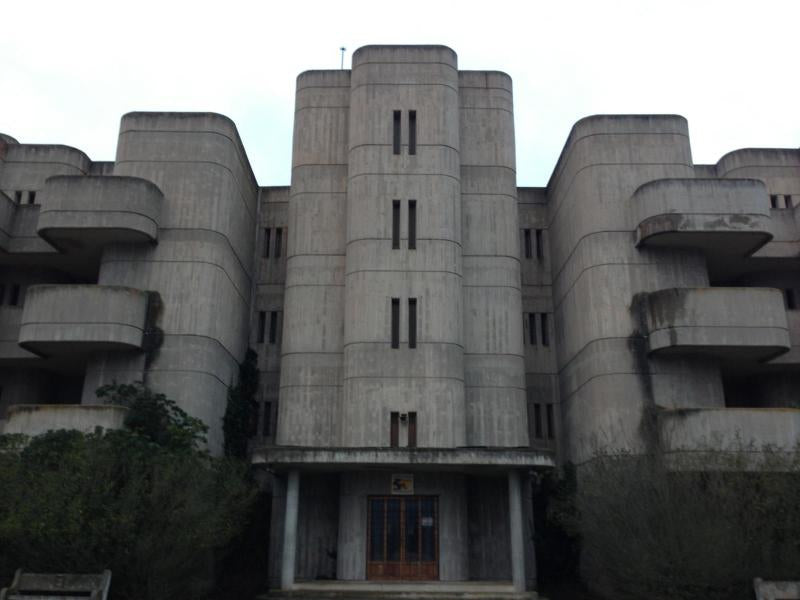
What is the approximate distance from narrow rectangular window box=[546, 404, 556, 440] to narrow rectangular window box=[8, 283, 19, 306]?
24.3m

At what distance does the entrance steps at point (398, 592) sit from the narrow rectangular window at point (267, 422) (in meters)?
9.07

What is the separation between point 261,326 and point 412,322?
8789 mm

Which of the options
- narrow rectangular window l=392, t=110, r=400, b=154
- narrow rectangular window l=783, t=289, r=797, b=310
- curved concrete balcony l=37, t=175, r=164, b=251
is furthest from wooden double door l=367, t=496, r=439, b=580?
narrow rectangular window l=783, t=289, r=797, b=310

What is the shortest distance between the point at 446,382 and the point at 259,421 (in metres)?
9.48

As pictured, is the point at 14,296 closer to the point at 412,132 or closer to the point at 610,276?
the point at 412,132

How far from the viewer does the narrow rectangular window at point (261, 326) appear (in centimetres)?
3481

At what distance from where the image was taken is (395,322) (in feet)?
98.4

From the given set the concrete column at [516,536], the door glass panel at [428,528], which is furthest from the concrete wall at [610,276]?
the door glass panel at [428,528]

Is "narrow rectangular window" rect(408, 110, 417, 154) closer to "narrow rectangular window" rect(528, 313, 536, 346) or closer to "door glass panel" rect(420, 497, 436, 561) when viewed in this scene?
"narrow rectangular window" rect(528, 313, 536, 346)

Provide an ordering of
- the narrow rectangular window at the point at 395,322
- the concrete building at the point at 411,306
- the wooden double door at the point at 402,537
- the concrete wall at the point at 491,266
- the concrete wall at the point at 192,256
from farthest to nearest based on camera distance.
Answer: the concrete wall at the point at 491,266 < the narrow rectangular window at the point at 395,322 < the concrete wall at the point at 192,256 < the concrete building at the point at 411,306 < the wooden double door at the point at 402,537

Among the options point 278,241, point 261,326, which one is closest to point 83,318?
point 261,326

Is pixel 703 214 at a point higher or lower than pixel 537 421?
higher

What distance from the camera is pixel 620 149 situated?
1264 inches

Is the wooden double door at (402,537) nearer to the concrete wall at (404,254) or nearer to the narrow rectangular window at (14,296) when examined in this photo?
the concrete wall at (404,254)
